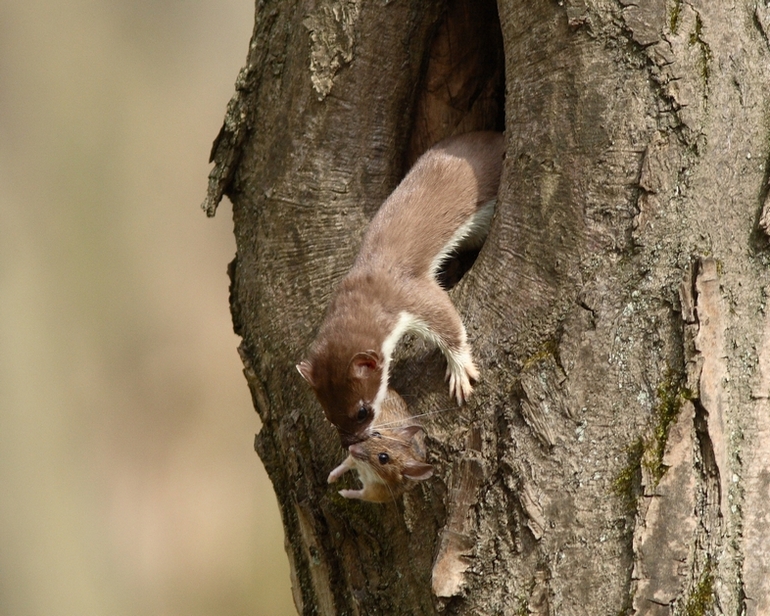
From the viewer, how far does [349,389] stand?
252 cm

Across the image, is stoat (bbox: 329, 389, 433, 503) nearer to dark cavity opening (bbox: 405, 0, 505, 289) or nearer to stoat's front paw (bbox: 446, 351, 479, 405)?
stoat's front paw (bbox: 446, 351, 479, 405)

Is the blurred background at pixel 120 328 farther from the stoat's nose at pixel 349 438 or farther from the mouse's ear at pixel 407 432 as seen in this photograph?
the mouse's ear at pixel 407 432

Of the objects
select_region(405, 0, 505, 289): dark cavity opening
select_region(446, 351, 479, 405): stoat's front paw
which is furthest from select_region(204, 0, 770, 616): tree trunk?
select_region(405, 0, 505, 289): dark cavity opening

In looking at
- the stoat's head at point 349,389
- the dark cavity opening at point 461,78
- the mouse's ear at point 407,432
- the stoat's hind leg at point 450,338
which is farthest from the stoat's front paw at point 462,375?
the dark cavity opening at point 461,78

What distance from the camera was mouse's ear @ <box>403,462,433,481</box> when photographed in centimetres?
238

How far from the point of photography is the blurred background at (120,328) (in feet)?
17.1

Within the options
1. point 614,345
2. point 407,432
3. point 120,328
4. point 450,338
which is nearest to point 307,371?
point 407,432

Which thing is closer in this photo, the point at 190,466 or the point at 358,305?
the point at 358,305

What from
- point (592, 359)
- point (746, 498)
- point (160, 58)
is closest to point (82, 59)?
point (160, 58)

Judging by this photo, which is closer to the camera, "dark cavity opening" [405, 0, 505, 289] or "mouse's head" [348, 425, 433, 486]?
"mouse's head" [348, 425, 433, 486]

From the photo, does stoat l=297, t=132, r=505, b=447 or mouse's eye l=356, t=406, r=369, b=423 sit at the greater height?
stoat l=297, t=132, r=505, b=447

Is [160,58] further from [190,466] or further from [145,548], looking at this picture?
[145,548]

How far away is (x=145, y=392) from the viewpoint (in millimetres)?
5473

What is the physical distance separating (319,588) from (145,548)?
9.90 ft
